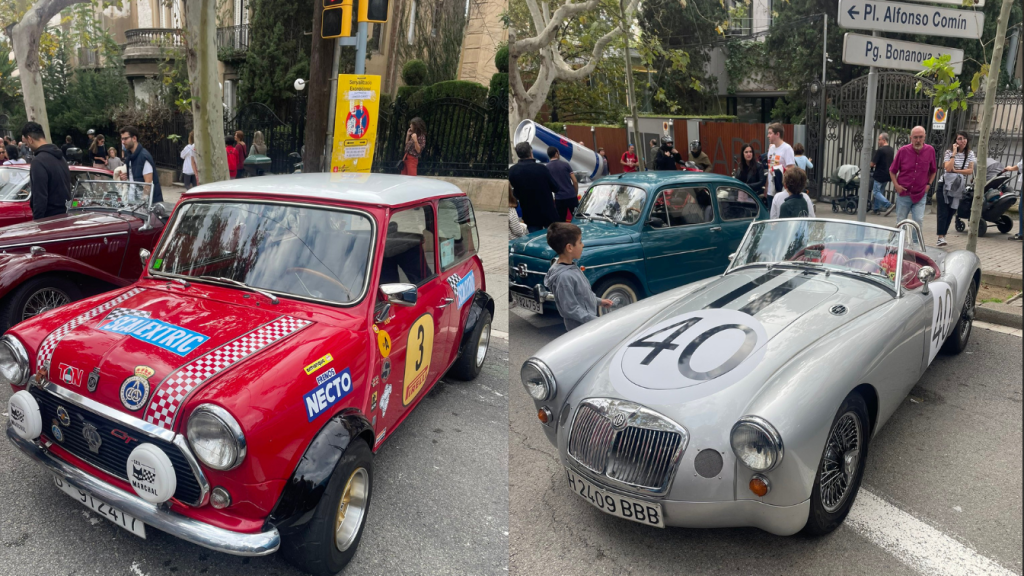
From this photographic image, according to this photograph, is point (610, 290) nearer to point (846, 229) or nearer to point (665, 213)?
point (665, 213)

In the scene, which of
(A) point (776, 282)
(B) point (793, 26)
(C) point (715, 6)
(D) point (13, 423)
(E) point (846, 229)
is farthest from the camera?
(B) point (793, 26)

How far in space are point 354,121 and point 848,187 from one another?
9992 mm

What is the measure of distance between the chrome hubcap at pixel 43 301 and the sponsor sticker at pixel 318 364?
3.65 meters

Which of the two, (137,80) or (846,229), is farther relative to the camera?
(137,80)

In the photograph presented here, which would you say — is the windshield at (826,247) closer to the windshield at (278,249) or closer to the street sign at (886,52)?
the street sign at (886,52)

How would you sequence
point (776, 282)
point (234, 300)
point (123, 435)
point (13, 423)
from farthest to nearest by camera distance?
point (776, 282) < point (234, 300) < point (13, 423) < point (123, 435)

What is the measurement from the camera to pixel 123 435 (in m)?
2.84

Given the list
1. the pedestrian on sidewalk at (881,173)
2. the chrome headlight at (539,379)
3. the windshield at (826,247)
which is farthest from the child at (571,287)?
the pedestrian on sidewalk at (881,173)

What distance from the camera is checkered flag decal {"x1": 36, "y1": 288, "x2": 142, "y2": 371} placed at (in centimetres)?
311

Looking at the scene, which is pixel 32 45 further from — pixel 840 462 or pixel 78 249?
pixel 840 462

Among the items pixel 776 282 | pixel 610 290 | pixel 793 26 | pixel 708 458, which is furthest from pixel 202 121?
pixel 793 26

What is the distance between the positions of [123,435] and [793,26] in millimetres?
24119

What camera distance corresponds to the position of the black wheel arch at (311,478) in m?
2.76

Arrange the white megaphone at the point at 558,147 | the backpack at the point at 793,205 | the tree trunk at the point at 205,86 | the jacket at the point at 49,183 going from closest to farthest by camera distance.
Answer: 1. the jacket at the point at 49,183
2. the backpack at the point at 793,205
3. the tree trunk at the point at 205,86
4. the white megaphone at the point at 558,147
